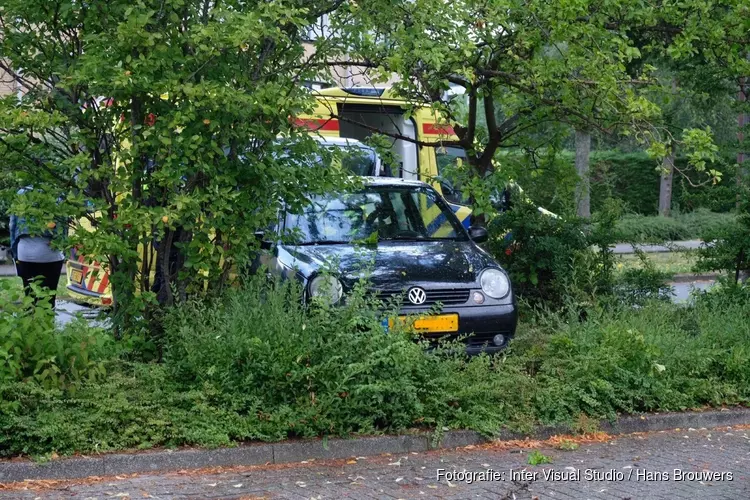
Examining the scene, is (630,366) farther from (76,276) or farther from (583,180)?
(76,276)

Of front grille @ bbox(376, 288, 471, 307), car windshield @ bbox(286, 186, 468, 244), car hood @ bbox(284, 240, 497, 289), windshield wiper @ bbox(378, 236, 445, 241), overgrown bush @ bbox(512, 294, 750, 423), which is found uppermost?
car windshield @ bbox(286, 186, 468, 244)

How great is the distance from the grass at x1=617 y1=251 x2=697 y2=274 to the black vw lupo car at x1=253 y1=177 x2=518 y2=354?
2.44m

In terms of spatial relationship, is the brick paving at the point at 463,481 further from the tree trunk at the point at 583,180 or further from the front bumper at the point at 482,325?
the tree trunk at the point at 583,180

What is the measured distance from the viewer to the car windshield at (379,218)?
30.7 ft

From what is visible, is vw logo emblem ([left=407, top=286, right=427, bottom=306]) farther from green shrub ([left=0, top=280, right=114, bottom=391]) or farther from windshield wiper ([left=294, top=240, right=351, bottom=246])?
green shrub ([left=0, top=280, right=114, bottom=391])

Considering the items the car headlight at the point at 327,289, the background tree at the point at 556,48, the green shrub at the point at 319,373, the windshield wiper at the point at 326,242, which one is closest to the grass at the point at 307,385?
the green shrub at the point at 319,373

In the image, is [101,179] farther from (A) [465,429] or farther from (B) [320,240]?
(A) [465,429]

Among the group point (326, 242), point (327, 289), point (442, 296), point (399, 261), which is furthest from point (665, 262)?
point (327, 289)

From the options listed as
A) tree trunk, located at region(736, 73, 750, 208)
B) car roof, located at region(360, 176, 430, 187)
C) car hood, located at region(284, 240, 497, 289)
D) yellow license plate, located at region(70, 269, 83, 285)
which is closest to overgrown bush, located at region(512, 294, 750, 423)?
car hood, located at region(284, 240, 497, 289)

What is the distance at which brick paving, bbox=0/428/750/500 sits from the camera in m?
5.73

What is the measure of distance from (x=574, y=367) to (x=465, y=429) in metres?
1.29

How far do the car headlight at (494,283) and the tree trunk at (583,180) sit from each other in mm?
2943

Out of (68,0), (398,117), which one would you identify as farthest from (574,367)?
(398,117)

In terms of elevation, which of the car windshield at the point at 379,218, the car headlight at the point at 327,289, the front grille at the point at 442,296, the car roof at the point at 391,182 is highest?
the car roof at the point at 391,182
